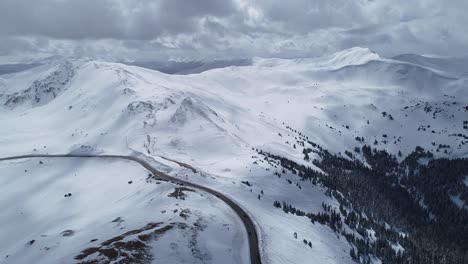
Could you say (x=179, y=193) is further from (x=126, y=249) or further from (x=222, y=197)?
(x=126, y=249)

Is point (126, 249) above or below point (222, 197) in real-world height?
above

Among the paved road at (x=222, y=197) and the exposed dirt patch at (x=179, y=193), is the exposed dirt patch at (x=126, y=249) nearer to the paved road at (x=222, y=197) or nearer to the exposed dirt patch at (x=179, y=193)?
the paved road at (x=222, y=197)

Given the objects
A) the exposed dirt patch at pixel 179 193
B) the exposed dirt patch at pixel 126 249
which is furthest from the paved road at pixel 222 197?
the exposed dirt patch at pixel 126 249

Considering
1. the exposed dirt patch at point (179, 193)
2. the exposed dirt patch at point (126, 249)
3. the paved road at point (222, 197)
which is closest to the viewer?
the exposed dirt patch at point (126, 249)

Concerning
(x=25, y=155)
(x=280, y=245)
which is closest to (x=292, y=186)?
(x=280, y=245)

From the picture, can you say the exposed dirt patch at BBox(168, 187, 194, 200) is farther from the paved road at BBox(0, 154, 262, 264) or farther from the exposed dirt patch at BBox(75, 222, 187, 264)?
the exposed dirt patch at BBox(75, 222, 187, 264)

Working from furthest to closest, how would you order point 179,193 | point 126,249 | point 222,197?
1. point 222,197
2. point 179,193
3. point 126,249

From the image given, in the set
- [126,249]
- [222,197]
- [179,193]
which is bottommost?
[222,197]

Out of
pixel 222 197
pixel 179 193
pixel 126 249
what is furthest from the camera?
pixel 222 197

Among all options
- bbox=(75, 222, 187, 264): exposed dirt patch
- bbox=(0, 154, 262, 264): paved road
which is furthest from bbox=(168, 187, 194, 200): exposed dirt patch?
bbox=(75, 222, 187, 264): exposed dirt patch

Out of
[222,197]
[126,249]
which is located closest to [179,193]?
[222,197]

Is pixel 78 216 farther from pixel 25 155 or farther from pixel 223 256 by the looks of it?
pixel 25 155
